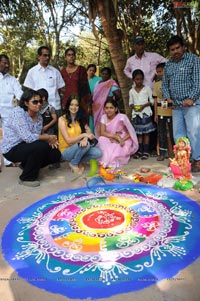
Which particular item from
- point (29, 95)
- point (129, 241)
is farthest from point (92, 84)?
point (129, 241)

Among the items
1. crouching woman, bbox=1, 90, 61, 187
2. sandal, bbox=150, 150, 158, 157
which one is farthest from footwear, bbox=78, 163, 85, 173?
sandal, bbox=150, 150, 158, 157

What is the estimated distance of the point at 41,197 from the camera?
341 cm

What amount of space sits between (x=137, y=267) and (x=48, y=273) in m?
0.59

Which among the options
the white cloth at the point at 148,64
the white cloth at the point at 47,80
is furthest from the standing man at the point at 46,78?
the white cloth at the point at 148,64

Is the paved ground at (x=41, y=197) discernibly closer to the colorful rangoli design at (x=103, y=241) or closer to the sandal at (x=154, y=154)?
the colorful rangoli design at (x=103, y=241)

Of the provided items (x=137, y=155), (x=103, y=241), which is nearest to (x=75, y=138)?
(x=137, y=155)

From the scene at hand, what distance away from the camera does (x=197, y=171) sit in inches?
159

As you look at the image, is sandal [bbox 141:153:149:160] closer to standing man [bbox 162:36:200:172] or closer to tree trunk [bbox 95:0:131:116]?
standing man [bbox 162:36:200:172]

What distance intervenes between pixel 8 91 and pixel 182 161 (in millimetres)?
2688

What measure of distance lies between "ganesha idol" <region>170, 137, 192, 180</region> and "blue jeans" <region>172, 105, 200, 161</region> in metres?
0.53

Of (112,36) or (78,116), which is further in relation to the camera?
(112,36)

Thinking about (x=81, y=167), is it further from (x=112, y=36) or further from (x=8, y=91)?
(x=112, y=36)

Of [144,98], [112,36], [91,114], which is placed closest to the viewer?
[144,98]

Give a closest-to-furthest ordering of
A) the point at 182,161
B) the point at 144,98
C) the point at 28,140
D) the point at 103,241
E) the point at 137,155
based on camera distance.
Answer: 1. the point at 103,241
2. the point at 182,161
3. the point at 28,140
4. the point at 144,98
5. the point at 137,155
